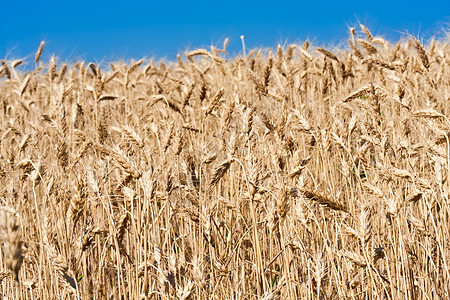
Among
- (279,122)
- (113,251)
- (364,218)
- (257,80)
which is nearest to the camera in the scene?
(364,218)

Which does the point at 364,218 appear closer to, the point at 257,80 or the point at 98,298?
the point at 98,298

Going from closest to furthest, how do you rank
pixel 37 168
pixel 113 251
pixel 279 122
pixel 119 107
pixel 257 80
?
pixel 37 168 < pixel 279 122 < pixel 113 251 < pixel 257 80 < pixel 119 107

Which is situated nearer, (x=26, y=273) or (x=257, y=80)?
(x=26, y=273)

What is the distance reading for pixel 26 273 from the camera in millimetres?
2422

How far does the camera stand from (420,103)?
13.8 ft

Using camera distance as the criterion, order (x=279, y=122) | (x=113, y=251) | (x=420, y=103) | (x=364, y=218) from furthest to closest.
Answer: (x=420, y=103), (x=113, y=251), (x=279, y=122), (x=364, y=218)

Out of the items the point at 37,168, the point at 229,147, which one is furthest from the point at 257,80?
the point at 37,168

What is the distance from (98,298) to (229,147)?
3.01 feet

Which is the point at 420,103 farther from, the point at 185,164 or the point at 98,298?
the point at 98,298

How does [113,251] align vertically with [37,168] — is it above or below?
below

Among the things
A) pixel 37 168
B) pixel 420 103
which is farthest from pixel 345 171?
pixel 420 103

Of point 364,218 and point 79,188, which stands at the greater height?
point 79,188

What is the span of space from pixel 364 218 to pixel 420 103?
313 cm

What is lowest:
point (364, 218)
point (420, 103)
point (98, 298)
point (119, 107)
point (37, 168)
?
point (98, 298)
